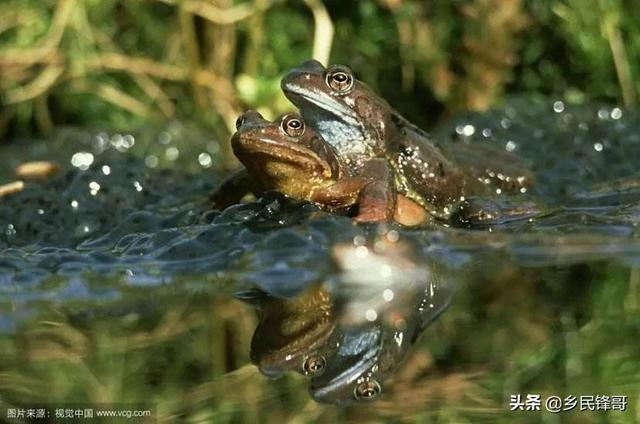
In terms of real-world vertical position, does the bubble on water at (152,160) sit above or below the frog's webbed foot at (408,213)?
above

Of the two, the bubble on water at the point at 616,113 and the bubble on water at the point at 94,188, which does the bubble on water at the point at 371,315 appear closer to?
the bubble on water at the point at 94,188

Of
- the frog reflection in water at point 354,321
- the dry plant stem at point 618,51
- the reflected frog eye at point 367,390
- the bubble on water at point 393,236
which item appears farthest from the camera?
the dry plant stem at point 618,51

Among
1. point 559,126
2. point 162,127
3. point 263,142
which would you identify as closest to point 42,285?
point 263,142

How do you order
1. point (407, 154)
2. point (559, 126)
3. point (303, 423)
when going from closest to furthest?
point (303, 423)
point (407, 154)
point (559, 126)

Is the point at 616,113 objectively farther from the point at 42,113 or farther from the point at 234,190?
the point at 42,113

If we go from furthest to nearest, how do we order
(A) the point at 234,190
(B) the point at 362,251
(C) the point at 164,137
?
(C) the point at 164,137 → (A) the point at 234,190 → (B) the point at 362,251

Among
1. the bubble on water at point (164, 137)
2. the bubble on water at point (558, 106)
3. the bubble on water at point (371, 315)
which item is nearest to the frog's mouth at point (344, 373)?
the bubble on water at point (371, 315)

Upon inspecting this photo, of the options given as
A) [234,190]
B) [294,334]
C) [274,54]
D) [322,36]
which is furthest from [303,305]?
[274,54]

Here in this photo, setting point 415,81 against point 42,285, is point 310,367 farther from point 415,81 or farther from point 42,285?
point 415,81
